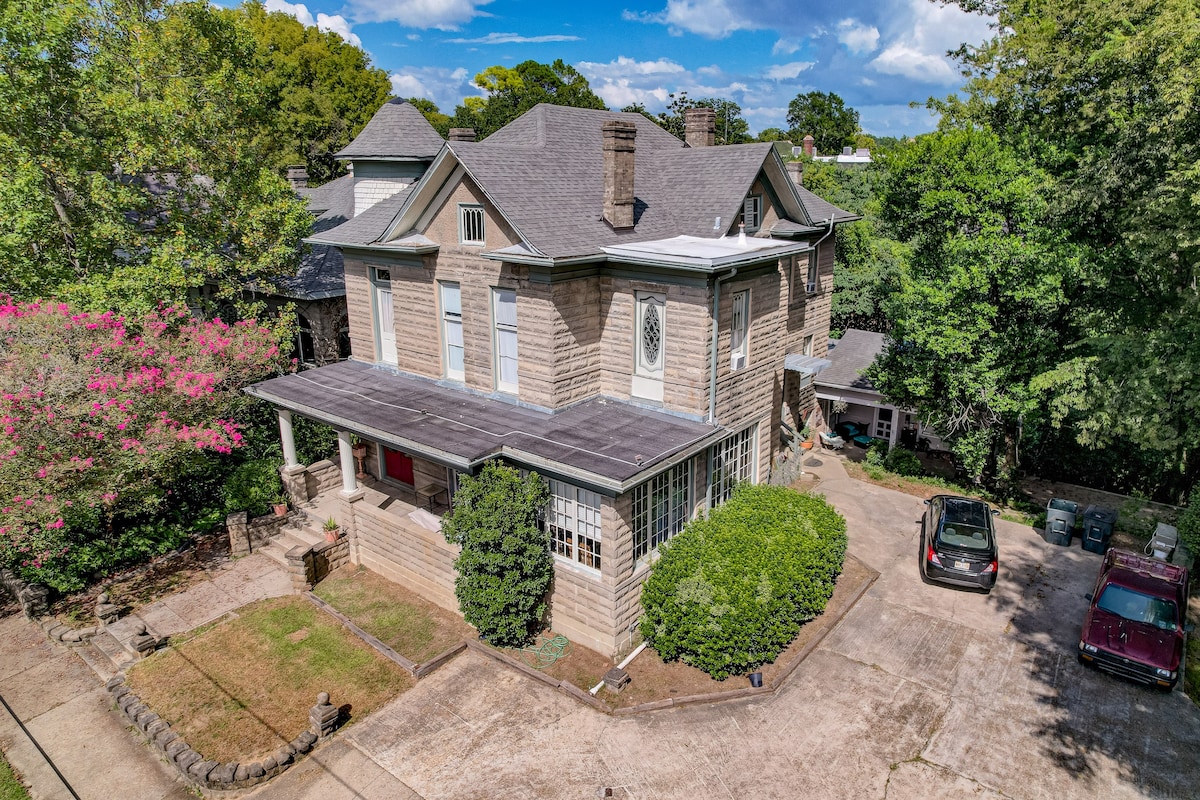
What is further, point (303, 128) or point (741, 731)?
point (303, 128)

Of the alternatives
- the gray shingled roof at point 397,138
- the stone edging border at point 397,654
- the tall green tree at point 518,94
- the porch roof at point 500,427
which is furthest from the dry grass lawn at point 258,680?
the tall green tree at point 518,94

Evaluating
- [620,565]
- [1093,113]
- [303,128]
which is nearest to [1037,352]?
[1093,113]

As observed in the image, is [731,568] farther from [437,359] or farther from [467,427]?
[437,359]

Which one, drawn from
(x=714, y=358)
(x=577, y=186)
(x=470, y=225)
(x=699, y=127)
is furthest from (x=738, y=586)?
(x=699, y=127)

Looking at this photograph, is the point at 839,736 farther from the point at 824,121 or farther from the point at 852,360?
the point at 824,121

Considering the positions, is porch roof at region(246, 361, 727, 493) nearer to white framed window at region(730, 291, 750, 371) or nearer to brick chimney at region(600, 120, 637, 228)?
white framed window at region(730, 291, 750, 371)

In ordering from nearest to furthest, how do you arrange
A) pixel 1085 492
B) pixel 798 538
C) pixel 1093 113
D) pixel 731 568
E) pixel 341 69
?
pixel 731 568 < pixel 798 538 < pixel 1093 113 < pixel 1085 492 < pixel 341 69
